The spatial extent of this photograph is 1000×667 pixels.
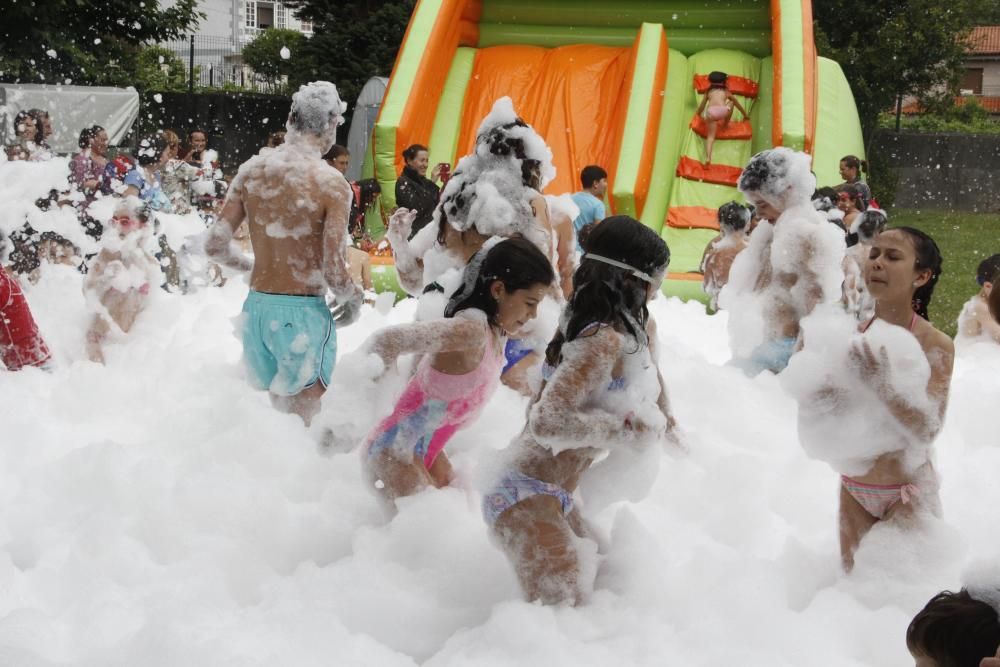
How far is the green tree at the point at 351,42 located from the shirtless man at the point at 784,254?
15.8 m

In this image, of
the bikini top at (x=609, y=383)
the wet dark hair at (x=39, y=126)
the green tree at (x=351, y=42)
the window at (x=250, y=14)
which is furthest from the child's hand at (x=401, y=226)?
the window at (x=250, y=14)

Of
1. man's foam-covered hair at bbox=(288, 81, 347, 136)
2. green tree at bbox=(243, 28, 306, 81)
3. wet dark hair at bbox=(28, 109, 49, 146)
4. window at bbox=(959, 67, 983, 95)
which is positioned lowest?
green tree at bbox=(243, 28, 306, 81)

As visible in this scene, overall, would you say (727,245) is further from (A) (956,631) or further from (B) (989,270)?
(A) (956,631)

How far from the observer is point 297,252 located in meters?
4.83

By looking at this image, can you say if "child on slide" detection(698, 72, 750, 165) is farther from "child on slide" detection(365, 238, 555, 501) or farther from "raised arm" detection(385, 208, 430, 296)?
"child on slide" detection(365, 238, 555, 501)

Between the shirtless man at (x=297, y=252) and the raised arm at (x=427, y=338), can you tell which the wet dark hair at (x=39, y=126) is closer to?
the shirtless man at (x=297, y=252)

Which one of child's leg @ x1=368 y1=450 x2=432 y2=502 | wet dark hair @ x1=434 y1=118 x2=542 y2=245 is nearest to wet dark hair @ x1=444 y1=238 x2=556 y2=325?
child's leg @ x1=368 y1=450 x2=432 y2=502

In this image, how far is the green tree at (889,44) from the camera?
70.0 feet

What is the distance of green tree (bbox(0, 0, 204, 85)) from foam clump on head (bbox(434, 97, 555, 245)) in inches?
585

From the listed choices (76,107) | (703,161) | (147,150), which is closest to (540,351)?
(703,161)

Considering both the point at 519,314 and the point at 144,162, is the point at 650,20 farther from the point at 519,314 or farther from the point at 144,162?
the point at 519,314

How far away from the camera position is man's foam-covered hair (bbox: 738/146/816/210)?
5.55 meters

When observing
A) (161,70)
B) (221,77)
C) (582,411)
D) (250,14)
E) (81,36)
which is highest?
(582,411)

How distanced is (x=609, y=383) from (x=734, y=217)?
4.89 meters
